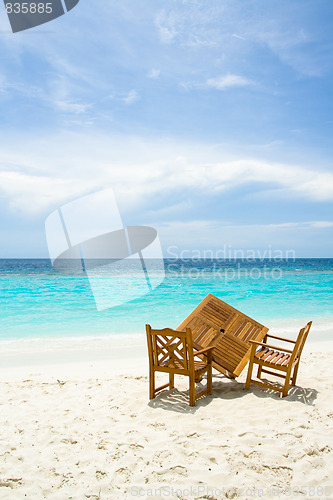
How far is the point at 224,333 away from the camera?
16.4 ft

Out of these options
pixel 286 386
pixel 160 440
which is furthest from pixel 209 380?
pixel 160 440

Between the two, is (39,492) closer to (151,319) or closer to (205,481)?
(205,481)

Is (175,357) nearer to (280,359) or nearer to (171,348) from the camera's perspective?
(171,348)

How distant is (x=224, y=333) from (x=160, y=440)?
6.21ft

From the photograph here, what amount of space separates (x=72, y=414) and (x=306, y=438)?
2.64 meters

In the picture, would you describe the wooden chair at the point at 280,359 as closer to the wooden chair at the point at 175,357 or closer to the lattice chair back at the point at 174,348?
the wooden chair at the point at 175,357

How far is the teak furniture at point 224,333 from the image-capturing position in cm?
482

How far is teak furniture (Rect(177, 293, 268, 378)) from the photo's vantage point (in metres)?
4.82

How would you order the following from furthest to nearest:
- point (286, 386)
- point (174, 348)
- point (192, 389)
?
point (286, 386) < point (174, 348) < point (192, 389)

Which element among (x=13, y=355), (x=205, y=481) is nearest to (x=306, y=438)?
(x=205, y=481)

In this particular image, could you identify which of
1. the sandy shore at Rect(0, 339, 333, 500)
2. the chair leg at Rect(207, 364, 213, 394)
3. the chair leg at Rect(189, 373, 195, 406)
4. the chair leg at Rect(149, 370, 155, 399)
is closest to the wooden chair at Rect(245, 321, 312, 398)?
the sandy shore at Rect(0, 339, 333, 500)

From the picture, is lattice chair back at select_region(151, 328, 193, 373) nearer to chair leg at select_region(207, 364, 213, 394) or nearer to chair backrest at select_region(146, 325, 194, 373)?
chair backrest at select_region(146, 325, 194, 373)

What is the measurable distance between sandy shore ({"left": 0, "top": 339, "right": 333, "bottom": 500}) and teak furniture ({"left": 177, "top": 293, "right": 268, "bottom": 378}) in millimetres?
454

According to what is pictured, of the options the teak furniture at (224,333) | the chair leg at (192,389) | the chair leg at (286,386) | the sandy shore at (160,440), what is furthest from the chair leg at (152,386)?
the chair leg at (286,386)
